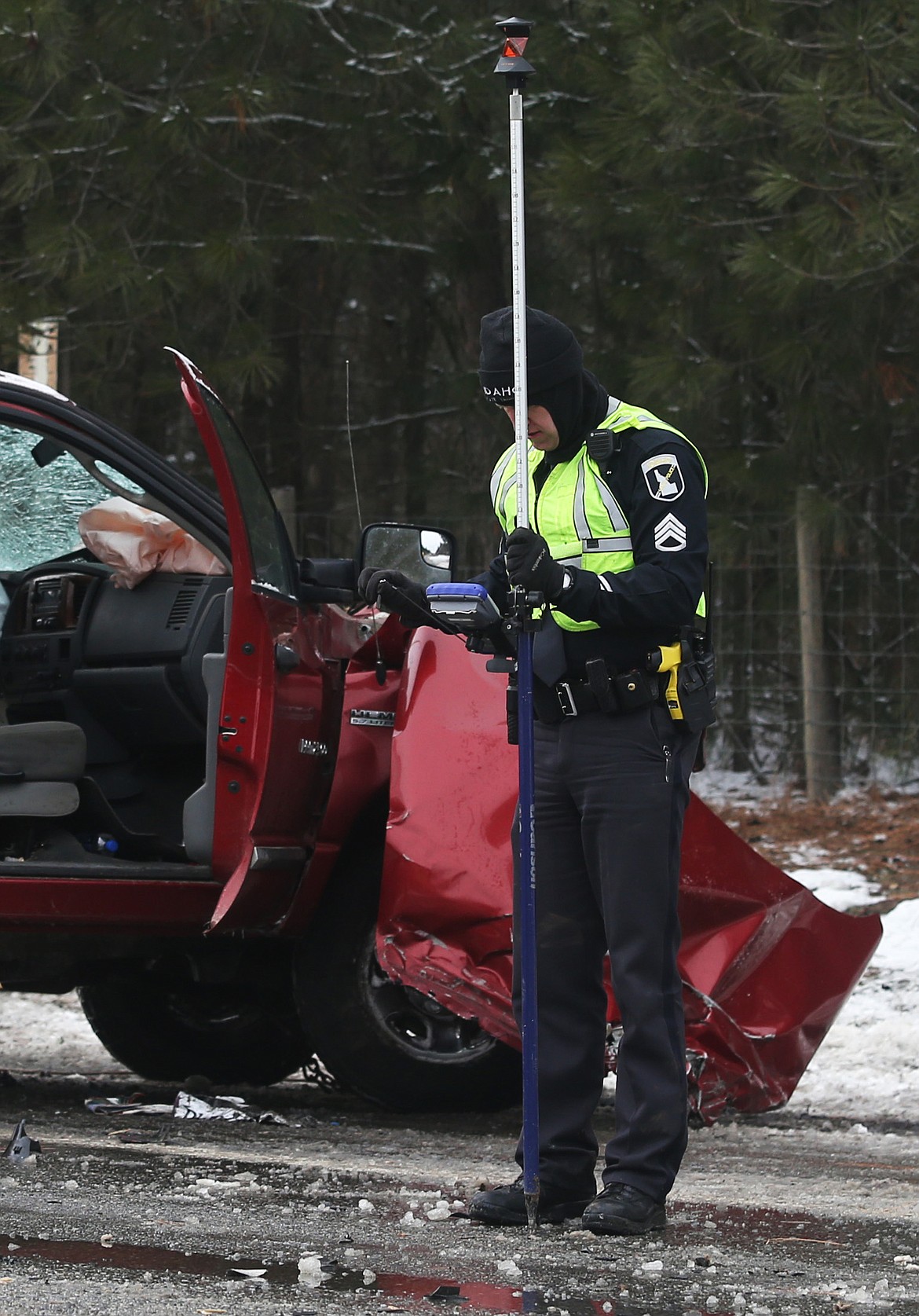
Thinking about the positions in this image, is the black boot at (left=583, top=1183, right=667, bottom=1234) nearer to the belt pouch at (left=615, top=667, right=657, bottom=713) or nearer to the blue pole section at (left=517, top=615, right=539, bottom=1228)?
the blue pole section at (left=517, top=615, right=539, bottom=1228)

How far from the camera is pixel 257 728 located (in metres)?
5.09

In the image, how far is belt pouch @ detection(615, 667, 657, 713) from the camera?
4.08m

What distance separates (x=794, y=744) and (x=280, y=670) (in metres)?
6.27

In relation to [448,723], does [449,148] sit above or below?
above

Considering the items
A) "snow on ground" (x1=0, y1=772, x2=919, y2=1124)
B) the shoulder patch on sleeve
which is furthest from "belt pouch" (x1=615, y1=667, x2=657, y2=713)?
"snow on ground" (x1=0, y1=772, x2=919, y2=1124)

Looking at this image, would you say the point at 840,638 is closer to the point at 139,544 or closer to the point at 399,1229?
the point at 139,544

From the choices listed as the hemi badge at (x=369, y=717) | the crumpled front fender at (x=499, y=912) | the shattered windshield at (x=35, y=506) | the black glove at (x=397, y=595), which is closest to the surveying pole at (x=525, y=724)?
the black glove at (x=397, y=595)

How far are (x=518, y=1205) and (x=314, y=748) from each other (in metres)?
1.55

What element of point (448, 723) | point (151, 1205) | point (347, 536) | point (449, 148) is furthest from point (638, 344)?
point (151, 1205)

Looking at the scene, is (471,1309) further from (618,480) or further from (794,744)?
(794,744)

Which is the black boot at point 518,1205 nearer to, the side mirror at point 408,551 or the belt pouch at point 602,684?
the belt pouch at point 602,684

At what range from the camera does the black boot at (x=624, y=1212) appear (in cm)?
394

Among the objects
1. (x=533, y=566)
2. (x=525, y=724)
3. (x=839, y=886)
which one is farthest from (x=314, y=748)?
(x=839, y=886)

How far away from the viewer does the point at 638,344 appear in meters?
9.93
